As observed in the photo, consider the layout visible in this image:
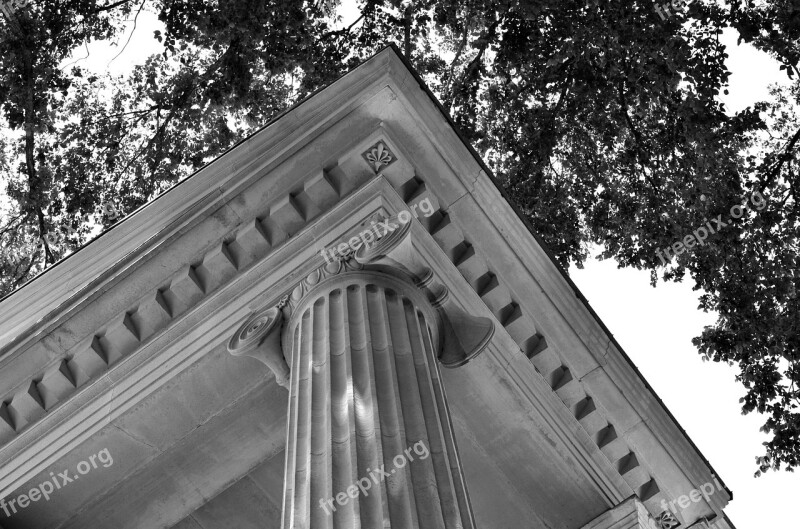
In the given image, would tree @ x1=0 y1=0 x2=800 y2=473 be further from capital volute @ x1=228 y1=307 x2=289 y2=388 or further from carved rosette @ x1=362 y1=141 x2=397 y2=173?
capital volute @ x1=228 y1=307 x2=289 y2=388

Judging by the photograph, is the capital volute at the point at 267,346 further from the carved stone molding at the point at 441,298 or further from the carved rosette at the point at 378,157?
the carved rosette at the point at 378,157

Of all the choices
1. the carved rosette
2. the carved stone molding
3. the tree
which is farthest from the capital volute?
the tree

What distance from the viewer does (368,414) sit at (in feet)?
31.6

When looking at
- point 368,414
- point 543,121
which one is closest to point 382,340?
point 368,414

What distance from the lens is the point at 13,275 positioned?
2667 cm

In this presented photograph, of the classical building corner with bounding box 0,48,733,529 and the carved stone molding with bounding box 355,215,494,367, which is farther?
the classical building corner with bounding box 0,48,733,529

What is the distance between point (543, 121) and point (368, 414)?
51.5 ft

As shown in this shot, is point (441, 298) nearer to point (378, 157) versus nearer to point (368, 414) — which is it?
point (378, 157)

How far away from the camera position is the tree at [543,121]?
20.2 metres

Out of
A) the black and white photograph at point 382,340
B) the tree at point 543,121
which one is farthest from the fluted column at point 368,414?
the tree at point 543,121

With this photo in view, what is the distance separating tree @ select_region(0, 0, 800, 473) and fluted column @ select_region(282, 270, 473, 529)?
10.4 metres

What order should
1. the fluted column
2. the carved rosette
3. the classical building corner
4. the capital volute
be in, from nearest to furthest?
the fluted column, the capital volute, the classical building corner, the carved rosette

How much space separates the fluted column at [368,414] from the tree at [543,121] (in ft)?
34.1

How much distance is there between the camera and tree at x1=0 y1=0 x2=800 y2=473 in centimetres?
2017
